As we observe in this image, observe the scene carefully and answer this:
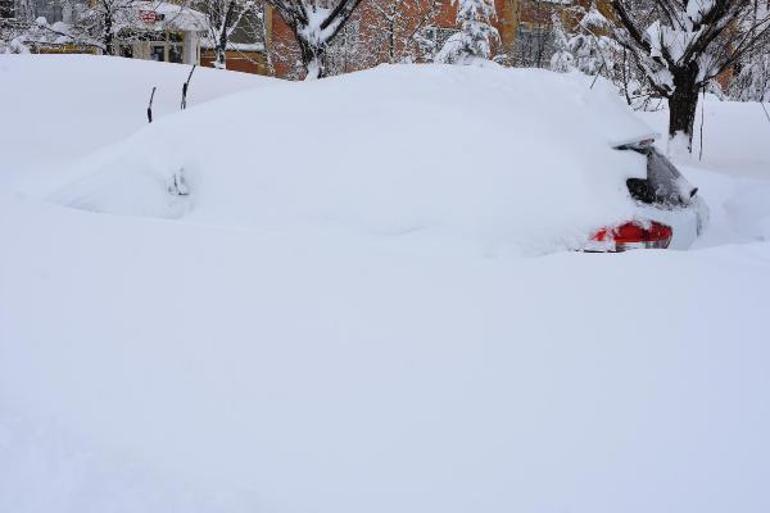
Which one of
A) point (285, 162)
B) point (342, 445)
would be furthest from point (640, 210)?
point (342, 445)

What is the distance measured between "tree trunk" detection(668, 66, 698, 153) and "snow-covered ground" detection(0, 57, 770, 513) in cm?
612

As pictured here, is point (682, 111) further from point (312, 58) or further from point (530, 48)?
point (530, 48)

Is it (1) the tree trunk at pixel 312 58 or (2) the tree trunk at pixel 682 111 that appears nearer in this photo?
(2) the tree trunk at pixel 682 111

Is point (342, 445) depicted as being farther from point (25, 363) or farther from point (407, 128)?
point (407, 128)

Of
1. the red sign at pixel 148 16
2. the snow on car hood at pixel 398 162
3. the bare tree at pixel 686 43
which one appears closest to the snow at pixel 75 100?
the snow on car hood at pixel 398 162

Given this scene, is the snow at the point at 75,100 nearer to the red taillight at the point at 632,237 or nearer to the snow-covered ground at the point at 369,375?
the snow-covered ground at the point at 369,375

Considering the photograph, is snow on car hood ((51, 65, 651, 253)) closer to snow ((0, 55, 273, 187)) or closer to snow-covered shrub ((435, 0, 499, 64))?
snow ((0, 55, 273, 187))

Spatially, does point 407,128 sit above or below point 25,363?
above

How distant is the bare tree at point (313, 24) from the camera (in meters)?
10.5

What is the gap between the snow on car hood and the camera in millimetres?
3398

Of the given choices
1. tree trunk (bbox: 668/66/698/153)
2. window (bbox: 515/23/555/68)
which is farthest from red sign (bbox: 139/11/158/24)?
tree trunk (bbox: 668/66/698/153)

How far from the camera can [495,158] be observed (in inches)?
139

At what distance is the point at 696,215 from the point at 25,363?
3.52 meters

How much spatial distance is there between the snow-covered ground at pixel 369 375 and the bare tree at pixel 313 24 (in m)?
7.64
